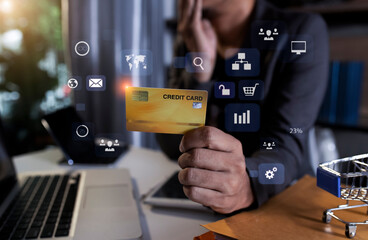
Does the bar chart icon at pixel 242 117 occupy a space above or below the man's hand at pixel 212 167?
above

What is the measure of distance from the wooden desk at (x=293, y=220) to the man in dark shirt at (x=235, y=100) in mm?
24

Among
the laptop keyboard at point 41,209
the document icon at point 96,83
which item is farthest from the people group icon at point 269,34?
the laptop keyboard at point 41,209

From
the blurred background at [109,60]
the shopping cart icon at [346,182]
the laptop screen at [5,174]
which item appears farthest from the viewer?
the laptop screen at [5,174]

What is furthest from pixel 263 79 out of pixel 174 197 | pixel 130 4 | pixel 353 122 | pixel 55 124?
pixel 353 122

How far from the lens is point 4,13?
4.53 ft

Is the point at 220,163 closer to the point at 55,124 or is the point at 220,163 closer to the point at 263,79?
the point at 263,79

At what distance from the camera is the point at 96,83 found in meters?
0.41

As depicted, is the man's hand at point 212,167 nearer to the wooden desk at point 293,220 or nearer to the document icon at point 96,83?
the wooden desk at point 293,220

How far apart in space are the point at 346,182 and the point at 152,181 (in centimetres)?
41

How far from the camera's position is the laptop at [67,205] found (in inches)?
15.9

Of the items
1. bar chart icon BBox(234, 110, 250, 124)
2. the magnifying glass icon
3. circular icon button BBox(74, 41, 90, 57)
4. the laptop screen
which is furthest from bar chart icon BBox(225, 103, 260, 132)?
the laptop screen

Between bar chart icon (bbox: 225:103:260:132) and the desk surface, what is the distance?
162 millimetres

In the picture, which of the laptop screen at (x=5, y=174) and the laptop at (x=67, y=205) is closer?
the laptop at (x=67, y=205)

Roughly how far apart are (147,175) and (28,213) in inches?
11.1
